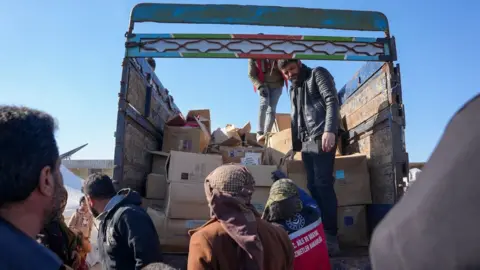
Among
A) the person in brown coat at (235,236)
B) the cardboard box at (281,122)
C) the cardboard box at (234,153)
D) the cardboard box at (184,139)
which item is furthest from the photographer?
the cardboard box at (281,122)

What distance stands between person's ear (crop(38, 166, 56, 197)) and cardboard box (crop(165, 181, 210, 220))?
2134mm

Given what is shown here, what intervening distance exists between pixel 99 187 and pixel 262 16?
2018 millimetres

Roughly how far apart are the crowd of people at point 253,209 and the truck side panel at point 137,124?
1.30 ft

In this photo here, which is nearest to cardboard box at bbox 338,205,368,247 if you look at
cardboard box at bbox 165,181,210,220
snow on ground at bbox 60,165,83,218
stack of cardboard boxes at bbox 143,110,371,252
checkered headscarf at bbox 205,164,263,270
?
stack of cardboard boxes at bbox 143,110,371,252

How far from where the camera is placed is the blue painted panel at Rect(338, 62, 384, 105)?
150 inches

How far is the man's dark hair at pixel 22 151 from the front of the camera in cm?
102

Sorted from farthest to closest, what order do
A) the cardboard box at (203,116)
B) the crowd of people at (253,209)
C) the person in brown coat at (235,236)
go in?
the cardboard box at (203,116), the person in brown coat at (235,236), the crowd of people at (253,209)

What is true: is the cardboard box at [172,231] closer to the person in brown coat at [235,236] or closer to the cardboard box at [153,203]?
the cardboard box at [153,203]

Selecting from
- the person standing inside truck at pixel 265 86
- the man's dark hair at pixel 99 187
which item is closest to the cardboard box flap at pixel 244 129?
the person standing inside truck at pixel 265 86

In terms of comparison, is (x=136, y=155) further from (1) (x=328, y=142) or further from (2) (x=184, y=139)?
(1) (x=328, y=142)

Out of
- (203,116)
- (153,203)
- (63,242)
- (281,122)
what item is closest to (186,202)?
(153,203)

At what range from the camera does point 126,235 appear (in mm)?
2545

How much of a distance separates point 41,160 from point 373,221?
10.0 feet

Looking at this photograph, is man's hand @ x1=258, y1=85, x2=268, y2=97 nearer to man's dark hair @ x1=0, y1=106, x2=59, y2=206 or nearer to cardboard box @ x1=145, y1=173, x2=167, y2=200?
cardboard box @ x1=145, y1=173, x2=167, y2=200
